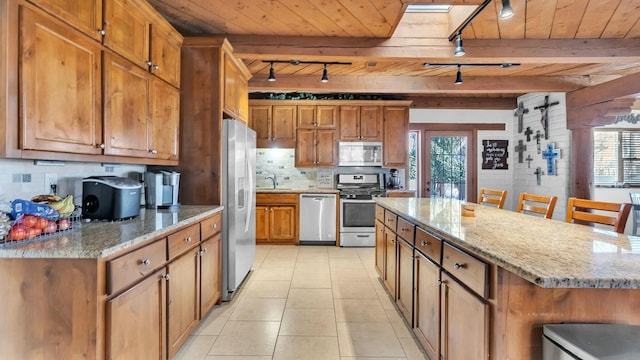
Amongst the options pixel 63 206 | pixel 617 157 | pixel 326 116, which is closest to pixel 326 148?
pixel 326 116

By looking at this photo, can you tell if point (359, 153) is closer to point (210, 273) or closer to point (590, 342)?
point (210, 273)

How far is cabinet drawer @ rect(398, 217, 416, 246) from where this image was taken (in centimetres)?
217

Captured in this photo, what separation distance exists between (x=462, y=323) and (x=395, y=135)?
4.02 metres

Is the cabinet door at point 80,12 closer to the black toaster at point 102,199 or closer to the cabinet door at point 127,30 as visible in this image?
the cabinet door at point 127,30

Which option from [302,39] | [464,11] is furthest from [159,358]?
[464,11]

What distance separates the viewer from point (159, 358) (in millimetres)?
1675

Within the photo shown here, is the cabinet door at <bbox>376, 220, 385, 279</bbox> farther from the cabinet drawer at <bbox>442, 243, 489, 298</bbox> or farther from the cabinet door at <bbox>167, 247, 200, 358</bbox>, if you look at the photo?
the cabinet door at <bbox>167, 247, 200, 358</bbox>

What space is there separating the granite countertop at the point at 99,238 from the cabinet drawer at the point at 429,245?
1492mm

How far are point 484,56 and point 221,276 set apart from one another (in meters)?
3.36

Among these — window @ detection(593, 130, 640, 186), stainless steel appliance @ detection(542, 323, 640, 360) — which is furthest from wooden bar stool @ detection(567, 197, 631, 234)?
window @ detection(593, 130, 640, 186)

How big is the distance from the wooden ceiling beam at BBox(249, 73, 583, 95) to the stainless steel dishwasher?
1.66 m

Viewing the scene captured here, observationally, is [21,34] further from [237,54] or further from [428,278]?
[428,278]

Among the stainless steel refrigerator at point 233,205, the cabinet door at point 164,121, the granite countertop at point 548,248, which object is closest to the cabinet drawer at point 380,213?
the granite countertop at point 548,248

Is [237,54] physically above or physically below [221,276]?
above
